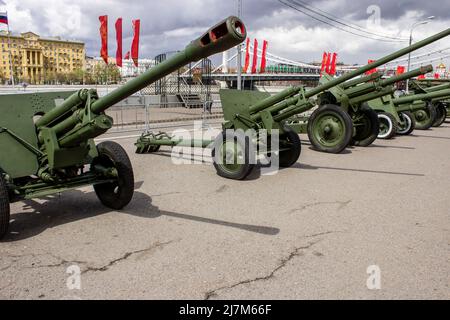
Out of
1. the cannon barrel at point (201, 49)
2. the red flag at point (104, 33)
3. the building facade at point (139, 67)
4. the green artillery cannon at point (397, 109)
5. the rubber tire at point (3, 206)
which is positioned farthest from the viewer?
the building facade at point (139, 67)

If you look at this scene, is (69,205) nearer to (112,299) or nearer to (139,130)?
(112,299)

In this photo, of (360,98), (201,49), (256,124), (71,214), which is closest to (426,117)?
(360,98)

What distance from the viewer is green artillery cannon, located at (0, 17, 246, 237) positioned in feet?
12.8

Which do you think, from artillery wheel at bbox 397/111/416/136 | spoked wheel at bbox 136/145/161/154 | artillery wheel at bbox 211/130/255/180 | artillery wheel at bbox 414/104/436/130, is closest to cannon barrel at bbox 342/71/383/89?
artillery wheel at bbox 397/111/416/136

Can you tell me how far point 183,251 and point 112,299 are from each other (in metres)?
0.93

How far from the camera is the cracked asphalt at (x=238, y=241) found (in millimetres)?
3008

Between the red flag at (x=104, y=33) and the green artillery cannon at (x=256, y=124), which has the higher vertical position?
the red flag at (x=104, y=33)

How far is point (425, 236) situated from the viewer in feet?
13.2

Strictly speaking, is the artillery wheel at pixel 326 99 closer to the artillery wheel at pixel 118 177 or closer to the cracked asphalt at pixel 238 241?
the cracked asphalt at pixel 238 241

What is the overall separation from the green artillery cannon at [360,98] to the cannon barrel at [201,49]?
7.05m

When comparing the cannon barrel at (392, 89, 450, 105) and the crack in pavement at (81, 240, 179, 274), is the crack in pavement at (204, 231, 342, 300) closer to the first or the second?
the crack in pavement at (81, 240, 179, 274)

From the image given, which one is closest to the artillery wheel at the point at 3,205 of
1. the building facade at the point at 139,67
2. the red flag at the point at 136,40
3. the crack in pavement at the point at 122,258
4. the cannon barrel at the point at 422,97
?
the crack in pavement at the point at 122,258

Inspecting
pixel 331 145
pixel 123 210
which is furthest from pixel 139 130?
pixel 123 210

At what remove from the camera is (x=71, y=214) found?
4.72 m
